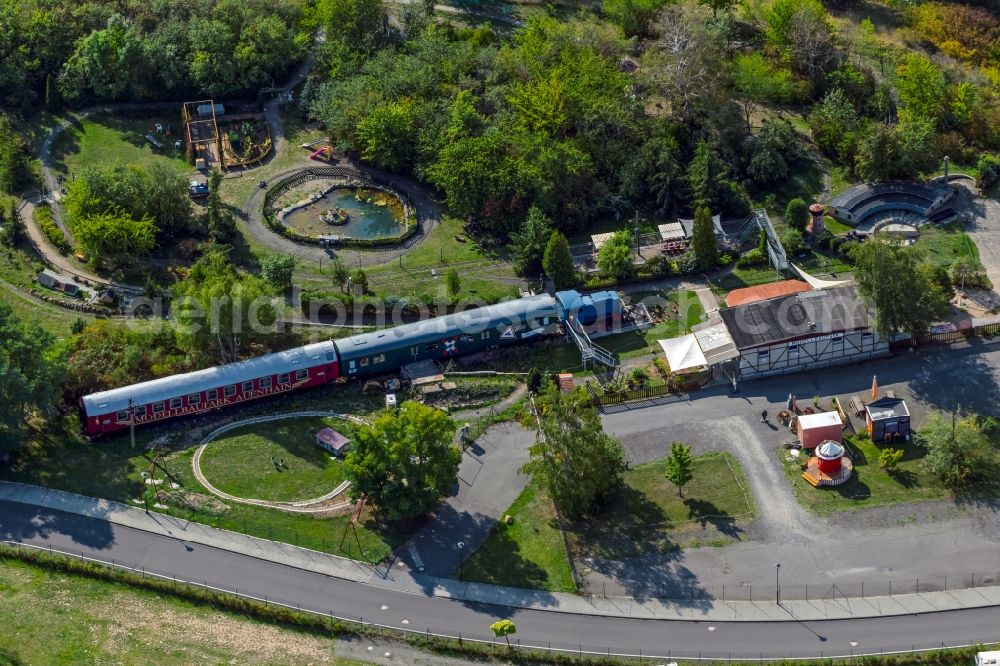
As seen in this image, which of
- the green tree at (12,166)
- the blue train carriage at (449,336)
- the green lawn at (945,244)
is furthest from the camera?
the green tree at (12,166)

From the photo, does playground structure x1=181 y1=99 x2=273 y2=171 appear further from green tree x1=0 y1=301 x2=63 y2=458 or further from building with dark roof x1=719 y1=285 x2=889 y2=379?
building with dark roof x1=719 y1=285 x2=889 y2=379

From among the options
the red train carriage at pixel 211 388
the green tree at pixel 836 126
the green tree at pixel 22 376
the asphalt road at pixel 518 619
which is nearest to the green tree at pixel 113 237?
the green tree at pixel 22 376

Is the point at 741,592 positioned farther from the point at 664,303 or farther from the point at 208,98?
the point at 208,98

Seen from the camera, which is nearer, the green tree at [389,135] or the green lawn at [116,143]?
the green tree at [389,135]

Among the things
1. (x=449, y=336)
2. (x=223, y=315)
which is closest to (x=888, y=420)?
(x=449, y=336)

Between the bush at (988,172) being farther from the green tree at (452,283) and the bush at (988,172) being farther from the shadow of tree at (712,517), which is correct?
the green tree at (452,283)
